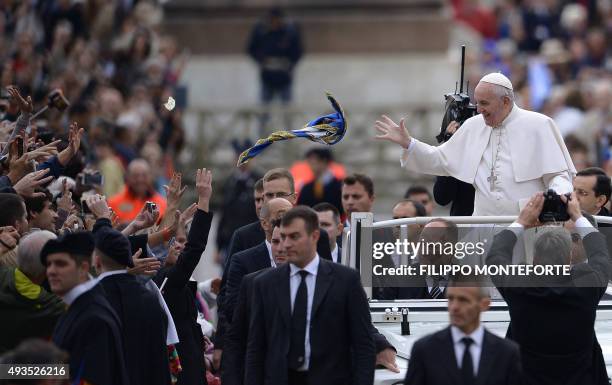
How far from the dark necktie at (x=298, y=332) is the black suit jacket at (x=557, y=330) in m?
1.16

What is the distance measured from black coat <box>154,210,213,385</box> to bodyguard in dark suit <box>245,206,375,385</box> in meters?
1.27

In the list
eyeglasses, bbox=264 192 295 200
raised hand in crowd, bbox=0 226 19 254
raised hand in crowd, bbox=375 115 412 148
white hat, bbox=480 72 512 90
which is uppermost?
white hat, bbox=480 72 512 90

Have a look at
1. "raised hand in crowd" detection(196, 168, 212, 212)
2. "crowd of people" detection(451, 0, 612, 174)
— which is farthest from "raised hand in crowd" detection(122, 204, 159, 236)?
"crowd of people" detection(451, 0, 612, 174)

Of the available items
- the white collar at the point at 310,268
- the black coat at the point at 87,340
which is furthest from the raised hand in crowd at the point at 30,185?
the white collar at the point at 310,268

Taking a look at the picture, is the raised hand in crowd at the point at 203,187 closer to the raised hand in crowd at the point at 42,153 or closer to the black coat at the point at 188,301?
the black coat at the point at 188,301

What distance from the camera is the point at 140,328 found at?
1020 cm

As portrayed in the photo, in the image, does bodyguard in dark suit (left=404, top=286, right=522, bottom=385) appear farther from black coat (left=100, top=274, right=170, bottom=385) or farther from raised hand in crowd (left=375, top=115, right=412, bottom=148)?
raised hand in crowd (left=375, top=115, right=412, bottom=148)

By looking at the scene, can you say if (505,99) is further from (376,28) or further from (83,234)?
(376,28)

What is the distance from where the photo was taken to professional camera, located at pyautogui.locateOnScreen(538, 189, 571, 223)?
10438 millimetres

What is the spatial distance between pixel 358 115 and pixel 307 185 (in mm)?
6951

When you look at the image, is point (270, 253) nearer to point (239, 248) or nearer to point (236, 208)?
point (239, 248)

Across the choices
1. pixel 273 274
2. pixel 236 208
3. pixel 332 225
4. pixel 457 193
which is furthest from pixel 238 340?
pixel 236 208

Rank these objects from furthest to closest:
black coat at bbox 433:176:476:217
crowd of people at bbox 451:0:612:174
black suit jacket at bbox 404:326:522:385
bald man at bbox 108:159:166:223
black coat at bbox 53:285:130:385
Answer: crowd of people at bbox 451:0:612:174 → bald man at bbox 108:159:166:223 → black coat at bbox 433:176:476:217 → black coat at bbox 53:285:130:385 → black suit jacket at bbox 404:326:522:385

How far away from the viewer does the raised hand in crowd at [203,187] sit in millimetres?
11289
